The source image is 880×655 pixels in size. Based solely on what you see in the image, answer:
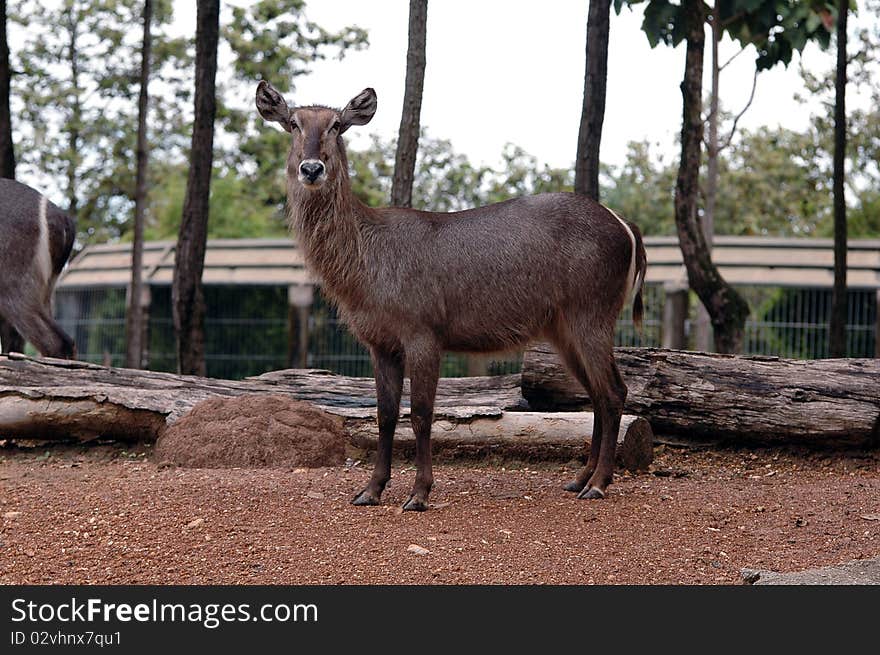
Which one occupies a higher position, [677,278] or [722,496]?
[677,278]

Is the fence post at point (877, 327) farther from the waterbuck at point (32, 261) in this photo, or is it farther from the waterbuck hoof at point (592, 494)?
the waterbuck at point (32, 261)

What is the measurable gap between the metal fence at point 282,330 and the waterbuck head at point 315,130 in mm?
8272

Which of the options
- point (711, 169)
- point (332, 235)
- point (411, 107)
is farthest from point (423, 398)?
point (711, 169)

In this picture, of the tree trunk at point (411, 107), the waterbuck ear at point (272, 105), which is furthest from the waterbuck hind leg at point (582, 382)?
the tree trunk at point (411, 107)

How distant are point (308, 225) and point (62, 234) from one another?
369 cm

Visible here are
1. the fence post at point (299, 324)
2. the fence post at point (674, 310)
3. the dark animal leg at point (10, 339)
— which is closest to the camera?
the dark animal leg at point (10, 339)

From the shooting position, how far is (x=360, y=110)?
6562 mm

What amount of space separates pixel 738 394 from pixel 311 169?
11.7 feet

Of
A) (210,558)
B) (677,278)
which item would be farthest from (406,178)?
(677,278)

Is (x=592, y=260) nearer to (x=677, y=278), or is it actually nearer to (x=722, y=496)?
(x=722, y=496)

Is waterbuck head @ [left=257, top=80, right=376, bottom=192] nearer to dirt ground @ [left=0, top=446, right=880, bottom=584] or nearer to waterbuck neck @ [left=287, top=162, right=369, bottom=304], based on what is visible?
waterbuck neck @ [left=287, top=162, right=369, bottom=304]

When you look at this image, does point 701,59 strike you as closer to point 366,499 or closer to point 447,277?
point 447,277

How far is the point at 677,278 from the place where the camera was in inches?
591

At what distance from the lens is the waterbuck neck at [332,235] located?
650cm
